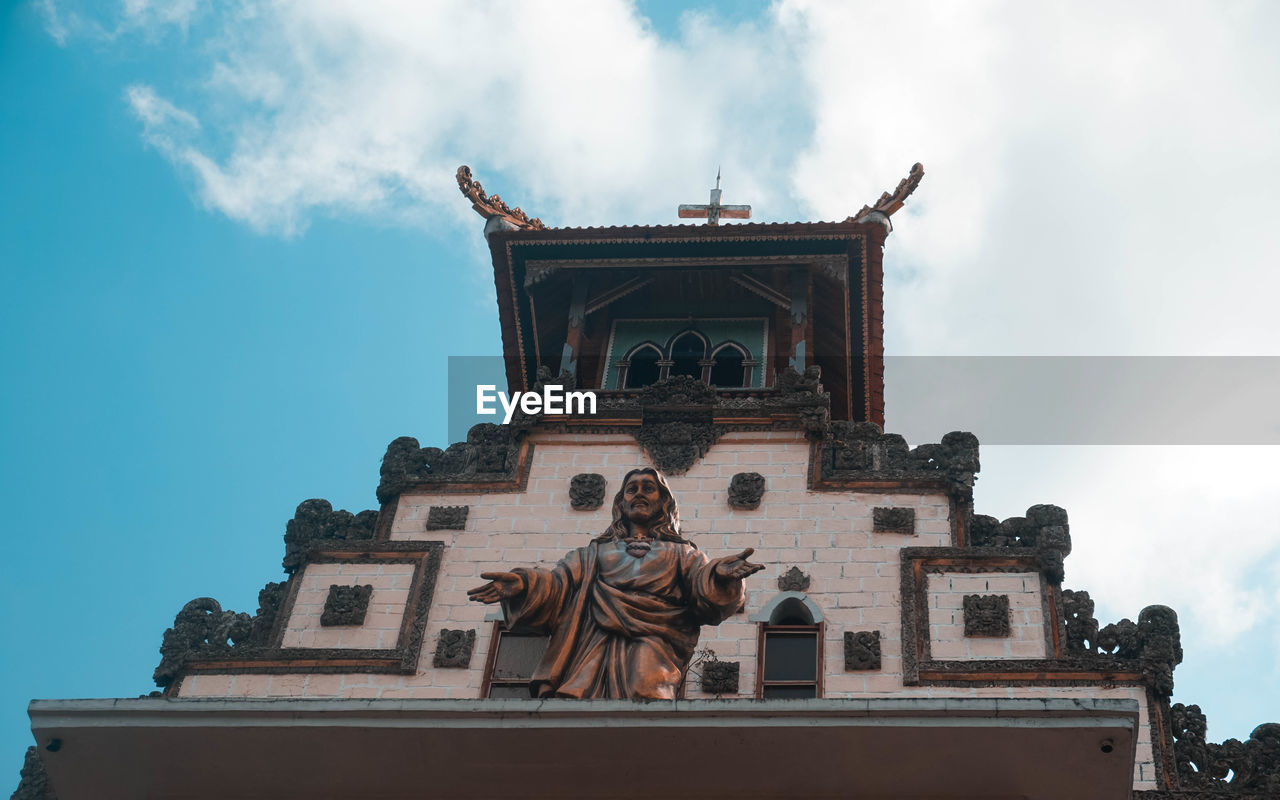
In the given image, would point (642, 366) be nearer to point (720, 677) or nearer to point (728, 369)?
point (728, 369)

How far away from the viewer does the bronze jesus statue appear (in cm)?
1373

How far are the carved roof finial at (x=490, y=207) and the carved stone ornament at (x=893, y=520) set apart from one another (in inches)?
272

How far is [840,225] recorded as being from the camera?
77.1 feet

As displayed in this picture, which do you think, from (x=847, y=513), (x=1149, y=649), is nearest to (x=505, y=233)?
(x=847, y=513)

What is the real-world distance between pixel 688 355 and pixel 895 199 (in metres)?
3.26

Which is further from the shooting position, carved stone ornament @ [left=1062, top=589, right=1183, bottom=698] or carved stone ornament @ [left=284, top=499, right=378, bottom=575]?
carved stone ornament @ [left=284, top=499, right=378, bottom=575]

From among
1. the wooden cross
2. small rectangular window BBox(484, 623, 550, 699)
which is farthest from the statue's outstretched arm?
the wooden cross

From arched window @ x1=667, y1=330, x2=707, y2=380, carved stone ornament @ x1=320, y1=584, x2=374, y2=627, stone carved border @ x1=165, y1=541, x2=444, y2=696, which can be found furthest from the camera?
arched window @ x1=667, y1=330, x2=707, y2=380

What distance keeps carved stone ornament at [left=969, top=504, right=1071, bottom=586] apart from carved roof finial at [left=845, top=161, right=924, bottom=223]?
5682 mm

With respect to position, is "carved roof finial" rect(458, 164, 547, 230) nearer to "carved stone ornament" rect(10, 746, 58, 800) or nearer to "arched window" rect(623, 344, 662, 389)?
"arched window" rect(623, 344, 662, 389)

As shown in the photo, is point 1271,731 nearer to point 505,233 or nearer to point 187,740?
point 187,740

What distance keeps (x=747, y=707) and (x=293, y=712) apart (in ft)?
10.4

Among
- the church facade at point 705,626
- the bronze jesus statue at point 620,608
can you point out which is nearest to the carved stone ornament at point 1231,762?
the church facade at point 705,626

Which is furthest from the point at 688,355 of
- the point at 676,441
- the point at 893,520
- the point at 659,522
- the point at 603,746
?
the point at 603,746
